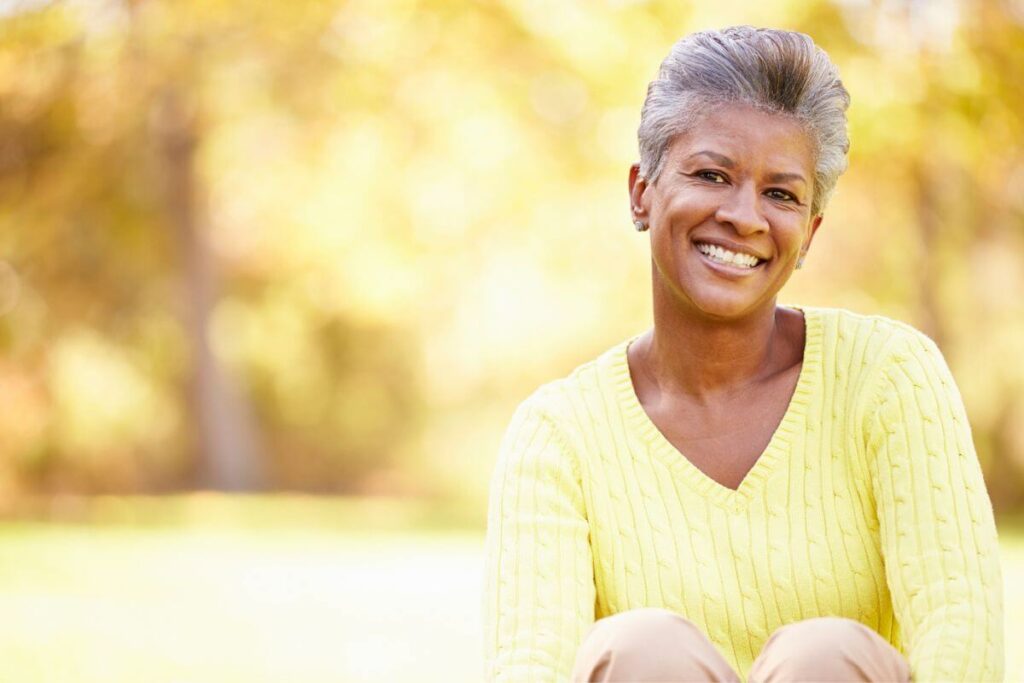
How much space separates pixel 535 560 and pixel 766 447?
463 mm

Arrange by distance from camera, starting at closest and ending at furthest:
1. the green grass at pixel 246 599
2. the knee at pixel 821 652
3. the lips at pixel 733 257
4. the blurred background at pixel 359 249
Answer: the knee at pixel 821 652, the lips at pixel 733 257, the green grass at pixel 246 599, the blurred background at pixel 359 249

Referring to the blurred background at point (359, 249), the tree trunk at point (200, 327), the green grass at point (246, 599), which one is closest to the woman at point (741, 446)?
the green grass at point (246, 599)

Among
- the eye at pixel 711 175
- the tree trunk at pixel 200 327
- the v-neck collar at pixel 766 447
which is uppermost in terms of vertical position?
the tree trunk at pixel 200 327

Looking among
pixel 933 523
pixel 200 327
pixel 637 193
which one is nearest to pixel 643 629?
pixel 933 523

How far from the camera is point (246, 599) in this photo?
786cm

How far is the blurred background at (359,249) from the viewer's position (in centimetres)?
1195

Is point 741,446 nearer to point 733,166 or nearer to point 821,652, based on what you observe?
point 733,166

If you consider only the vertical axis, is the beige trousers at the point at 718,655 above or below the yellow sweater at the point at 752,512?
below

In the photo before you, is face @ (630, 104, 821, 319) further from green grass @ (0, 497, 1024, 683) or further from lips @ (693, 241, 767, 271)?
green grass @ (0, 497, 1024, 683)

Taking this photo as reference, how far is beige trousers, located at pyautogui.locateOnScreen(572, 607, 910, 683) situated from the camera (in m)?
2.04

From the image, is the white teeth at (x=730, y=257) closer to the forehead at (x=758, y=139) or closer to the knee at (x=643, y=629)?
the forehead at (x=758, y=139)

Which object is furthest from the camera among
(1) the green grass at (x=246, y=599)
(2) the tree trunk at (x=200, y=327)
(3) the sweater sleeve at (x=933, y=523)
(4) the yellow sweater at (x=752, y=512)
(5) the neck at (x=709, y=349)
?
(2) the tree trunk at (x=200, y=327)

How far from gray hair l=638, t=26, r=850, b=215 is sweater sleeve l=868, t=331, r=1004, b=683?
38 cm

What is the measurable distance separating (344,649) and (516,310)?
10.9 meters
